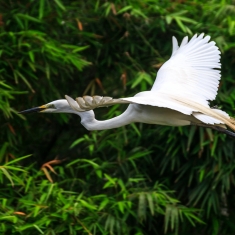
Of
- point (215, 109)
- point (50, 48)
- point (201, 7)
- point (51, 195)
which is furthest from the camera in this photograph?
point (201, 7)

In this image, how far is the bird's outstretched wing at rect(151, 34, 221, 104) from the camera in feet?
16.8

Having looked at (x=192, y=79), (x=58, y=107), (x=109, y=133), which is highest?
(x=192, y=79)

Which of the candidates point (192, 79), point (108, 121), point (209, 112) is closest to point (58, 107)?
point (108, 121)

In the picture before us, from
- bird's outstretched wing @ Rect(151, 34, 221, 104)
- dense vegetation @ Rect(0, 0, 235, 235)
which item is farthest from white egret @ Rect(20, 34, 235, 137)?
dense vegetation @ Rect(0, 0, 235, 235)

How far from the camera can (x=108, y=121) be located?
4926mm

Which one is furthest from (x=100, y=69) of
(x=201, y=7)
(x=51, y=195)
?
(x=51, y=195)

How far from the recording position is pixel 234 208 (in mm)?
5938

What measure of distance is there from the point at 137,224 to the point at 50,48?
1.05 m

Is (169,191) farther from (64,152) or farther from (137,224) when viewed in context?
(64,152)

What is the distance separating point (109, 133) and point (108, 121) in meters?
0.88

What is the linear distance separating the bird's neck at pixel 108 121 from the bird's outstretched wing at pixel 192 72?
229 millimetres

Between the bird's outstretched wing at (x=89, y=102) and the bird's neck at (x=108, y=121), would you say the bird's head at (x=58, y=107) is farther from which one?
the bird's outstretched wing at (x=89, y=102)

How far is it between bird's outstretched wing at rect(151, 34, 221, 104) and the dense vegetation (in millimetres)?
351

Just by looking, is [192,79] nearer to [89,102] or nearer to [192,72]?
[192,72]
